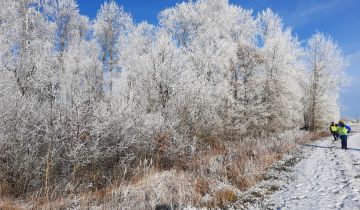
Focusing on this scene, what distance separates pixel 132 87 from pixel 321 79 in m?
21.4

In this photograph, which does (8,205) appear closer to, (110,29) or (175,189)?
(175,189)

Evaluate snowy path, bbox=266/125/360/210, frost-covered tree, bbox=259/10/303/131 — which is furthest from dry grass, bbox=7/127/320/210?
frost-covered tree, bbox=259/10/303/131

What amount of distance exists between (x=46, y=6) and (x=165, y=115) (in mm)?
12149

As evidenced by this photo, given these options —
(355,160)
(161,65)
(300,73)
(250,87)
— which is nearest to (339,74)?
(300,73)

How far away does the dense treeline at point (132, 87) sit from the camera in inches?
309

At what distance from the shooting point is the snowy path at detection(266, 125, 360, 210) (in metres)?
5.45

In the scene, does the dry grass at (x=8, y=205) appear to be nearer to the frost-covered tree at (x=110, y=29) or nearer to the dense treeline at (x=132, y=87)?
the dense treeline at (x=132, y=87)

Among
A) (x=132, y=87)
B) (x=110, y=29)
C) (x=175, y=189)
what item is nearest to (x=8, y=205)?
(x=175, y=189)

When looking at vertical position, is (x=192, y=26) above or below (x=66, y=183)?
above

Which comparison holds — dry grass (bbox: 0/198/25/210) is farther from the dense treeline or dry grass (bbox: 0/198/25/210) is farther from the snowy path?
the snowy path

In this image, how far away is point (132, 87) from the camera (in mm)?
13242

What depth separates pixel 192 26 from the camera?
2130cm

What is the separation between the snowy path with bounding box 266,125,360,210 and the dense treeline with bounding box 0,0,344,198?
3902mm

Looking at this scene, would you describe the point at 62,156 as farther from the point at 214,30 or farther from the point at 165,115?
the point at 214,30
